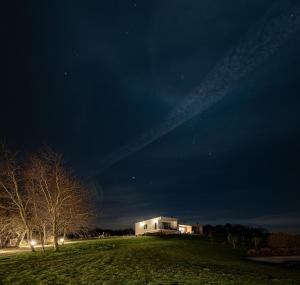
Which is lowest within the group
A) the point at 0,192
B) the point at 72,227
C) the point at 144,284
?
the point at 144,284

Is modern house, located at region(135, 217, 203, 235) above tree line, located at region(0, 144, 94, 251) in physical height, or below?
above

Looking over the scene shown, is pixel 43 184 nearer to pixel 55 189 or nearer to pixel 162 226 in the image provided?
pixel 55 189

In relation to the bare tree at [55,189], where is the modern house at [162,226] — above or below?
above

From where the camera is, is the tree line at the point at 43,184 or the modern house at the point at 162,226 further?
the modern house at the point at 162,226

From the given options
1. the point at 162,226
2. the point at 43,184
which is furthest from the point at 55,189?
the point at 162,226

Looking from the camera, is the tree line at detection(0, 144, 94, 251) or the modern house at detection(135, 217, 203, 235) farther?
the modern house at detection(135, 217, 203, 235)

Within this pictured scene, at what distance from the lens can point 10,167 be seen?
29.7 m

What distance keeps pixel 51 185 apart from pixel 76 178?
3.69 metres

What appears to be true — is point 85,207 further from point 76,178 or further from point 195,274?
point 195,274

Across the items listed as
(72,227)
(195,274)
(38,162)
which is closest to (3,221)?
(72,227)

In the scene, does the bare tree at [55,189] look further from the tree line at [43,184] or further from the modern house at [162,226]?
the modern house at [162,226]

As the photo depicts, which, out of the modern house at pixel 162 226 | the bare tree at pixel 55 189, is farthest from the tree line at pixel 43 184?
the modern house at pixel 162 226

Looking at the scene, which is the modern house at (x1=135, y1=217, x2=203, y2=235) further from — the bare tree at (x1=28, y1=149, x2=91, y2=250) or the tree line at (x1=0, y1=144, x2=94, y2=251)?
the tree line at (x1=0, y1=144, x2=94, y2=251)

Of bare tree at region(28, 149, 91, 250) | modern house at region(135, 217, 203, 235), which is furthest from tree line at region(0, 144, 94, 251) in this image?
modern house at region(135, 217, 203, 235)
